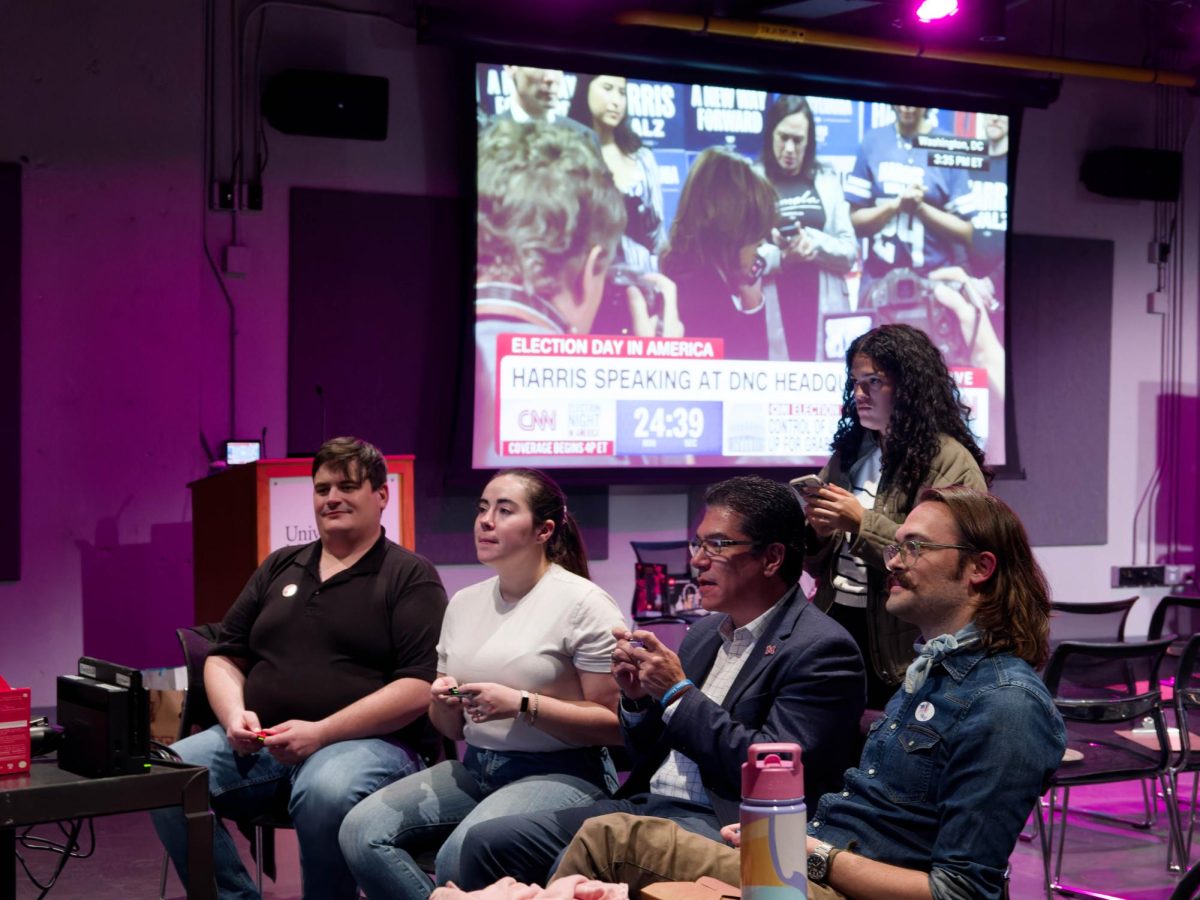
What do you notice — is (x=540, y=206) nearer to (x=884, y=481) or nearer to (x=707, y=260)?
(x=707, y=260)

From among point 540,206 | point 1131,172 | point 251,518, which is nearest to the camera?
point 251,518

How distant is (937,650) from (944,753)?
172 millimetres

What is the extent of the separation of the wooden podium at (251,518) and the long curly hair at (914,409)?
2101 millimetres

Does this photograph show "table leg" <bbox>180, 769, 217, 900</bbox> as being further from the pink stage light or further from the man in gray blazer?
the pink stage light

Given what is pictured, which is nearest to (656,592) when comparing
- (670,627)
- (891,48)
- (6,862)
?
(670,627)

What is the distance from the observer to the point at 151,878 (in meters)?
4.49

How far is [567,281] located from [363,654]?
350cm

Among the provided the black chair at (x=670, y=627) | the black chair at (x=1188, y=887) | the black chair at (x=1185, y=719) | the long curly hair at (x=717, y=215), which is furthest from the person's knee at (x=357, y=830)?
the long curly hair at (x=717, y=215)

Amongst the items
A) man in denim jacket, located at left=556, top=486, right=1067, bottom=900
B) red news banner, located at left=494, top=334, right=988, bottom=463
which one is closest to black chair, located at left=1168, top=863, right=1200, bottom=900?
man in denim jacket, located at left=556, top=486, right=1067, bottom=900

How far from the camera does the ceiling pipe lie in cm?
694

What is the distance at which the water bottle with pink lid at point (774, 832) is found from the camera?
1.99 m

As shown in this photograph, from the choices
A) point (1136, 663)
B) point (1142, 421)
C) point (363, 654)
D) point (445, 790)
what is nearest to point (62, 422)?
point (363, 654)

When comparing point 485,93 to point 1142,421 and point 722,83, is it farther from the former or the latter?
point 1142,421

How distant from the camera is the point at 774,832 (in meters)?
1.99
